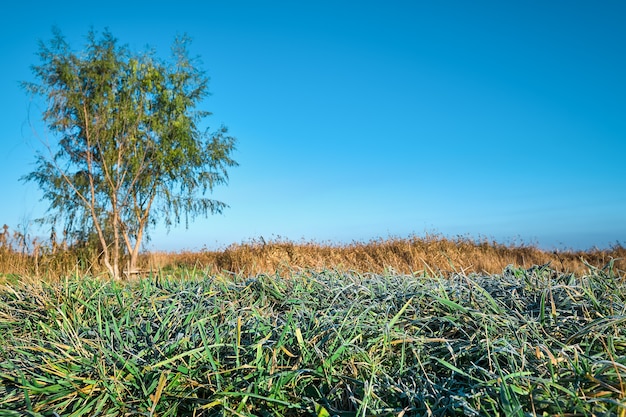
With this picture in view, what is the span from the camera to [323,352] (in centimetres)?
165

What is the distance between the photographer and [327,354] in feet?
5.29

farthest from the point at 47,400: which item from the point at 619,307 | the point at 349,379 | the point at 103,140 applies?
the point at 103,140

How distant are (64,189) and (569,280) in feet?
60.2

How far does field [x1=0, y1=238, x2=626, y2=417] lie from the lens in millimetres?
1374

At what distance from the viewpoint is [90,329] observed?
2090 mm

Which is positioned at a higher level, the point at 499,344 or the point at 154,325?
the point at 154,325

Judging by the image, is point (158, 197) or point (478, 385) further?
point (158, 197)

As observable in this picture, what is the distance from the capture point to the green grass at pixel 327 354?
1.37 m

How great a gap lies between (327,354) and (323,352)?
0.04 m

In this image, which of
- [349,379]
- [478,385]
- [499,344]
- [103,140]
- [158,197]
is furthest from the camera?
[158,197]

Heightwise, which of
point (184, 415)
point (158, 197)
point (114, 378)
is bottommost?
point (184, 415)

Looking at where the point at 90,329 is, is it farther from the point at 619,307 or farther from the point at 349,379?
the point at 619,307

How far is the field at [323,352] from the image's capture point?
1.37 m

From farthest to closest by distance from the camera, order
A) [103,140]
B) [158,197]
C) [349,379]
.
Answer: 1. [158,197]
2. [103,140]
3. [349,379]
